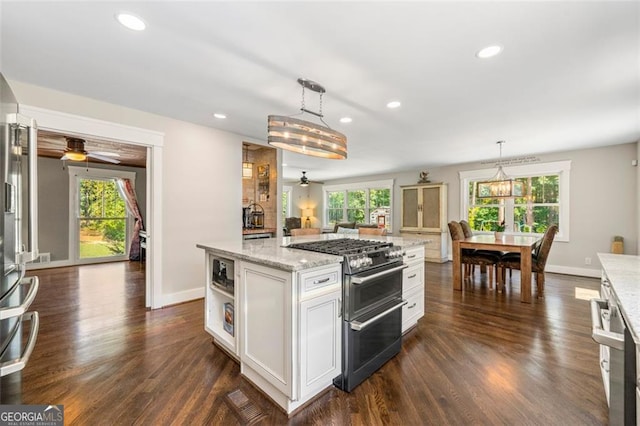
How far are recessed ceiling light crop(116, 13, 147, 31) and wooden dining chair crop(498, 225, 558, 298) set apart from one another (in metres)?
4.92

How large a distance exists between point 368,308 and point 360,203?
7253mm

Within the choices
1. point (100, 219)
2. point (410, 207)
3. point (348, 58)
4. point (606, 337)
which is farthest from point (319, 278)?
point (100, 219)

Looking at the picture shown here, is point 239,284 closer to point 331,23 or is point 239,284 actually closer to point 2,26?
point 331,23

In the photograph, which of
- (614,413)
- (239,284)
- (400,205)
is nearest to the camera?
(614,413)

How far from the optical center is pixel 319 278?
68.6 inches

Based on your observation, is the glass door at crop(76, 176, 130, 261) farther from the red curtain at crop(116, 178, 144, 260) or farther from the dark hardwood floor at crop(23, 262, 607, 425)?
the dark hardwood floor at crop(23, 262, 607, 425)

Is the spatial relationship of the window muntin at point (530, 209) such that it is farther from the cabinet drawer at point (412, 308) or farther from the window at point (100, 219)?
the window at point (100, 219)

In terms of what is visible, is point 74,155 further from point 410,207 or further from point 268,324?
point 410,207

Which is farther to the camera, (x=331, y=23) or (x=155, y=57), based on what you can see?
(x=155, y=57)

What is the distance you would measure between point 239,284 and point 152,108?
8.22ft

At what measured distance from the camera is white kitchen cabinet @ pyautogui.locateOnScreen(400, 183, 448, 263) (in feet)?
22.5

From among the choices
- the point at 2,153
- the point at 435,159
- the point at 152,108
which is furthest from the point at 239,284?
the point at 435,159

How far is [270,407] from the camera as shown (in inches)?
67.8

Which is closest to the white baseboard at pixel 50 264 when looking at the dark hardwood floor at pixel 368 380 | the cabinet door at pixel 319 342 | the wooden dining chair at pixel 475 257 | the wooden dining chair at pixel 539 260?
the dark hardwood floor at pixel 368 380
